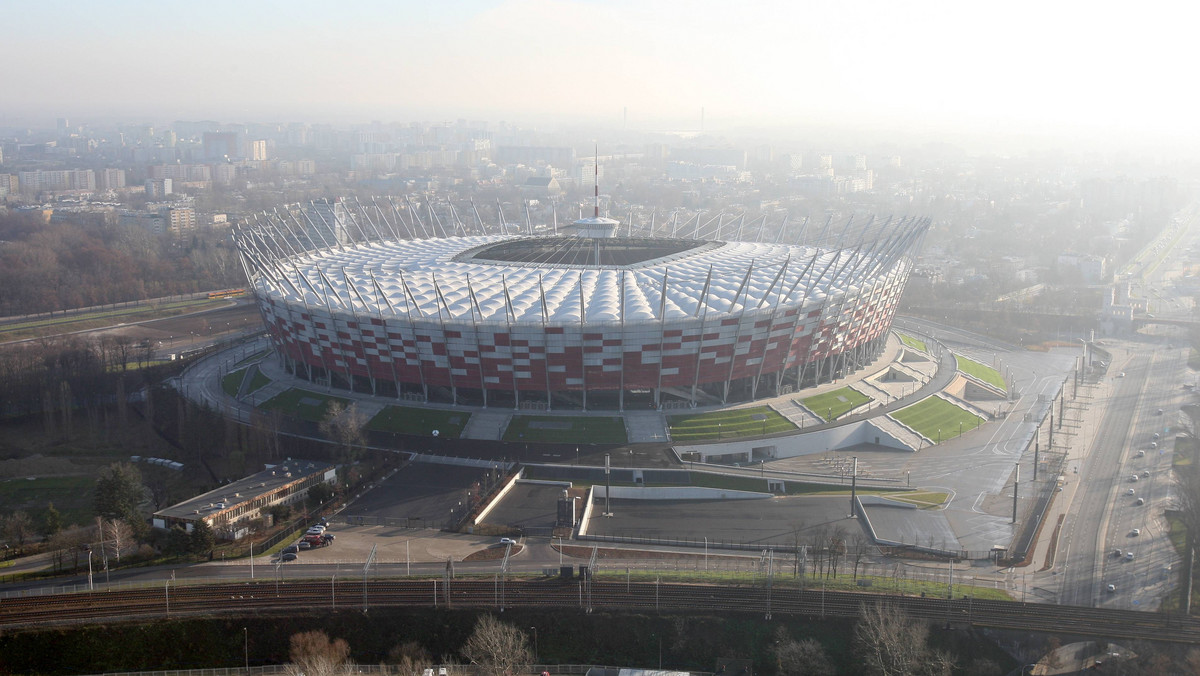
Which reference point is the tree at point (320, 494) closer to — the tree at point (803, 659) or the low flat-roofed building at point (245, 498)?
the low flat-roofed building at point (245, 498)

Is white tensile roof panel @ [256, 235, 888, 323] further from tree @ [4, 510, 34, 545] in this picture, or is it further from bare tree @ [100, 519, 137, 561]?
tree @ [4, 510, 34, 545]

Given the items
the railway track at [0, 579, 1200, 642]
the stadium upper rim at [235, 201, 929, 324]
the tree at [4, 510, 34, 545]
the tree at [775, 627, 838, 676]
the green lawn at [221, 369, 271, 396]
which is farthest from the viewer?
the green lawn at [221, 369, 271, 396]

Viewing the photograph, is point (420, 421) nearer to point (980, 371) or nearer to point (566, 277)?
point (566, 277)

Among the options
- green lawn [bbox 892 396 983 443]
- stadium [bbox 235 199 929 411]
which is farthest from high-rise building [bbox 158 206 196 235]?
green lawn [bbox 892 396 983 443]

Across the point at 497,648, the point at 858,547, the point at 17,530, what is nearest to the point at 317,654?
the point at 497,648

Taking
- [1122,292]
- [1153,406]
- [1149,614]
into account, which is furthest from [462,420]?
[1122,292]

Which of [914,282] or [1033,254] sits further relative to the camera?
[1033,254]

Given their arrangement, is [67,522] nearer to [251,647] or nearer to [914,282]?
[251,647]

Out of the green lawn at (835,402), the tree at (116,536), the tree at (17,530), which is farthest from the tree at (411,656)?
the green lawn at (835,402)

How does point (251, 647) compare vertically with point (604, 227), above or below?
below
